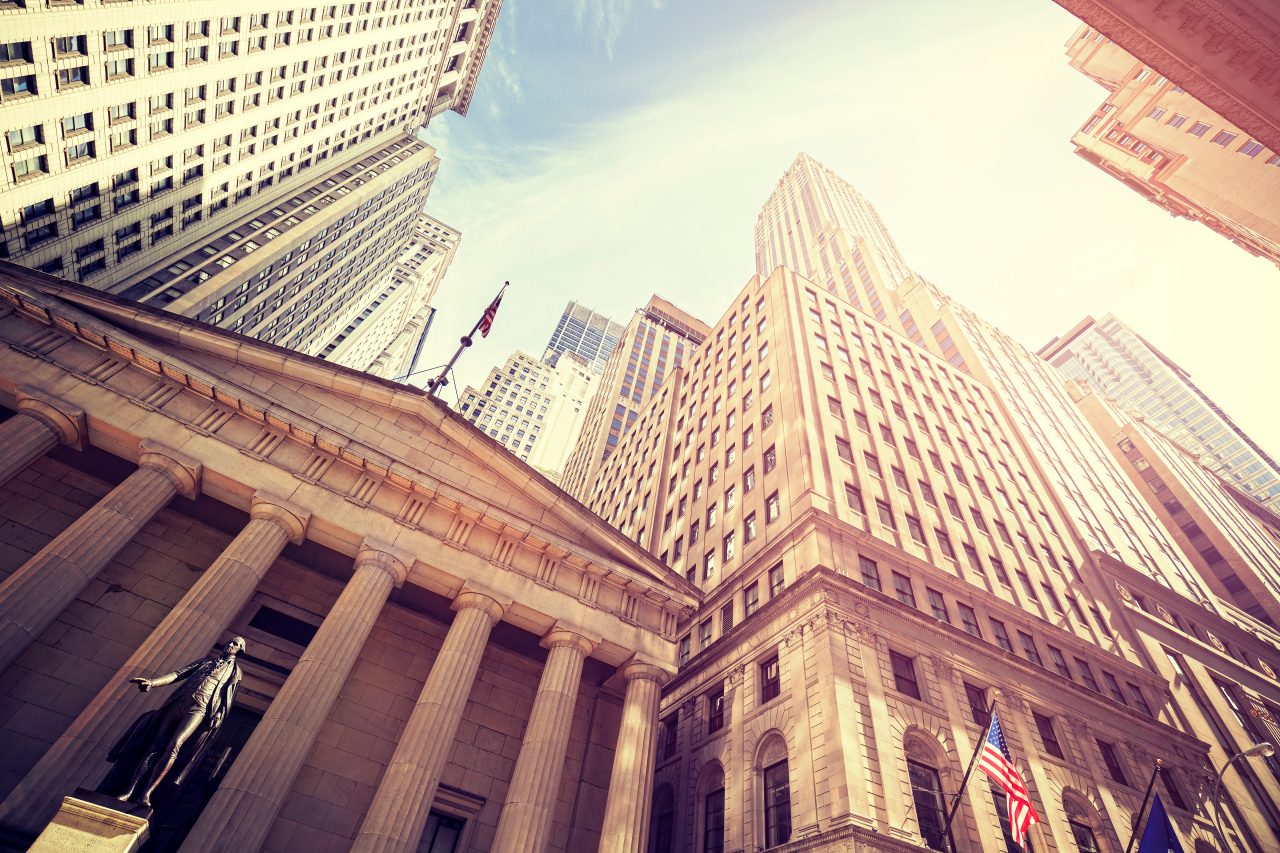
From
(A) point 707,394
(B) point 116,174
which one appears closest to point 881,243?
(A) point 707,394

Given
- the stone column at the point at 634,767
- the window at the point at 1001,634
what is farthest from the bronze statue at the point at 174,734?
the window at the point at 1001,634

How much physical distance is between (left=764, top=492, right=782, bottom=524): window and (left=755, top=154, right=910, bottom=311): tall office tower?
5826cm

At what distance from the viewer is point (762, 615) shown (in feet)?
91.5

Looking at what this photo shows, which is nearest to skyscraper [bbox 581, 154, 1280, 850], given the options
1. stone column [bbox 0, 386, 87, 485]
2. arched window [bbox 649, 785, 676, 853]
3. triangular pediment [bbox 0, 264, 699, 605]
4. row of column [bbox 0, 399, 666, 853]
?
arched window [bbox 649, 785, 676, 853]

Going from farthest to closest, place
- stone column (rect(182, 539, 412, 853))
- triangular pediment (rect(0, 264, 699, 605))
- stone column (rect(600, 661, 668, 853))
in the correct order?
triangular pediment (rect(0, 264, 699, 605)), stone column (rect(600, 661, 668, 853)), stone column (rect(182, 539, 412, 853))

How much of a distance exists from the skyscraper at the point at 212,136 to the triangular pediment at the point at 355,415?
1975 centimetres

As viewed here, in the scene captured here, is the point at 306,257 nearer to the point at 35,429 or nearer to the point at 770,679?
the point at 35,429

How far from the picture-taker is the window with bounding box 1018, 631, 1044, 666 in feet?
99.7

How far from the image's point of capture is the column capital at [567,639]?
2170cm

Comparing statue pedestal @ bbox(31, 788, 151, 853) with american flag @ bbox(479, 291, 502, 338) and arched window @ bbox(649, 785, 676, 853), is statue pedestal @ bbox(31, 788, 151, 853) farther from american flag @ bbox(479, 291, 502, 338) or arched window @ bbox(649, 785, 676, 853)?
arched window @ bbox(649, 785, 676, 853)

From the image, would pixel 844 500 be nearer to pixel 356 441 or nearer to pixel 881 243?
pixel 356 441

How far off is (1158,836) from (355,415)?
3090 centimetres

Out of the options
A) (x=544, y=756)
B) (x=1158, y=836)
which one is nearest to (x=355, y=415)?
(x=544, y=756)

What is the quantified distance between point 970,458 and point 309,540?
41.8 meters
